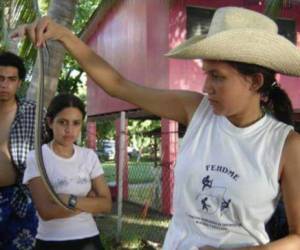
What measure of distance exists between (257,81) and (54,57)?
3528mm

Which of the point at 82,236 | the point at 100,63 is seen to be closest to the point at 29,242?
the point at 82,236

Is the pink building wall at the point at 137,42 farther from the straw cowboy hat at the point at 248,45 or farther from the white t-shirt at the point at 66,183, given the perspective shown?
the straw cowboy hat at the point at 248,45

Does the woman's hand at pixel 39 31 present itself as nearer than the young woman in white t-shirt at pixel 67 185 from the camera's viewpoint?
Yes

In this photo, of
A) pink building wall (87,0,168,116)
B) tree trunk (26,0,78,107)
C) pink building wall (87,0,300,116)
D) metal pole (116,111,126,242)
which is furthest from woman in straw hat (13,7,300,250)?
pink building wall (87,0,168,116)

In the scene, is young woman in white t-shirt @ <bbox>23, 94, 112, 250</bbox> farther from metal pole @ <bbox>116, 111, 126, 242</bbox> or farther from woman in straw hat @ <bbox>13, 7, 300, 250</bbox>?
metal pole @ <bbox>116, 111, 126, 242</bbox>

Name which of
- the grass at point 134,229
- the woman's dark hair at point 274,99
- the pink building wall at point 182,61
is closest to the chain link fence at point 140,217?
the grass at point 134,229

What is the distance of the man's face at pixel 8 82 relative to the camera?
123 inches

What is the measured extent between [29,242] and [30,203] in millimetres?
226

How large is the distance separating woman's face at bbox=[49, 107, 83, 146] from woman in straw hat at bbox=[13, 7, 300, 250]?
104cm

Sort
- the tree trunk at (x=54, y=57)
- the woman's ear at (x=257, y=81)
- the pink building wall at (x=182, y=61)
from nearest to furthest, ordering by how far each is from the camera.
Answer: the woman's ear at (x=257, y=81) < the tree trunk at (x=54, y=57) < the pink building wall at (x=182, y=61)

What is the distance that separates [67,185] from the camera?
277 cm

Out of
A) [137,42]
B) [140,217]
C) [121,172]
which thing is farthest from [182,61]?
[121,172]

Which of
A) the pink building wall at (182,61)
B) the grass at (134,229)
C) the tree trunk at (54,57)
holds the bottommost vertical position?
the grass at (134,229)

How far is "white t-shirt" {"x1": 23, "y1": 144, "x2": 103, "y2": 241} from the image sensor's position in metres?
2.73
